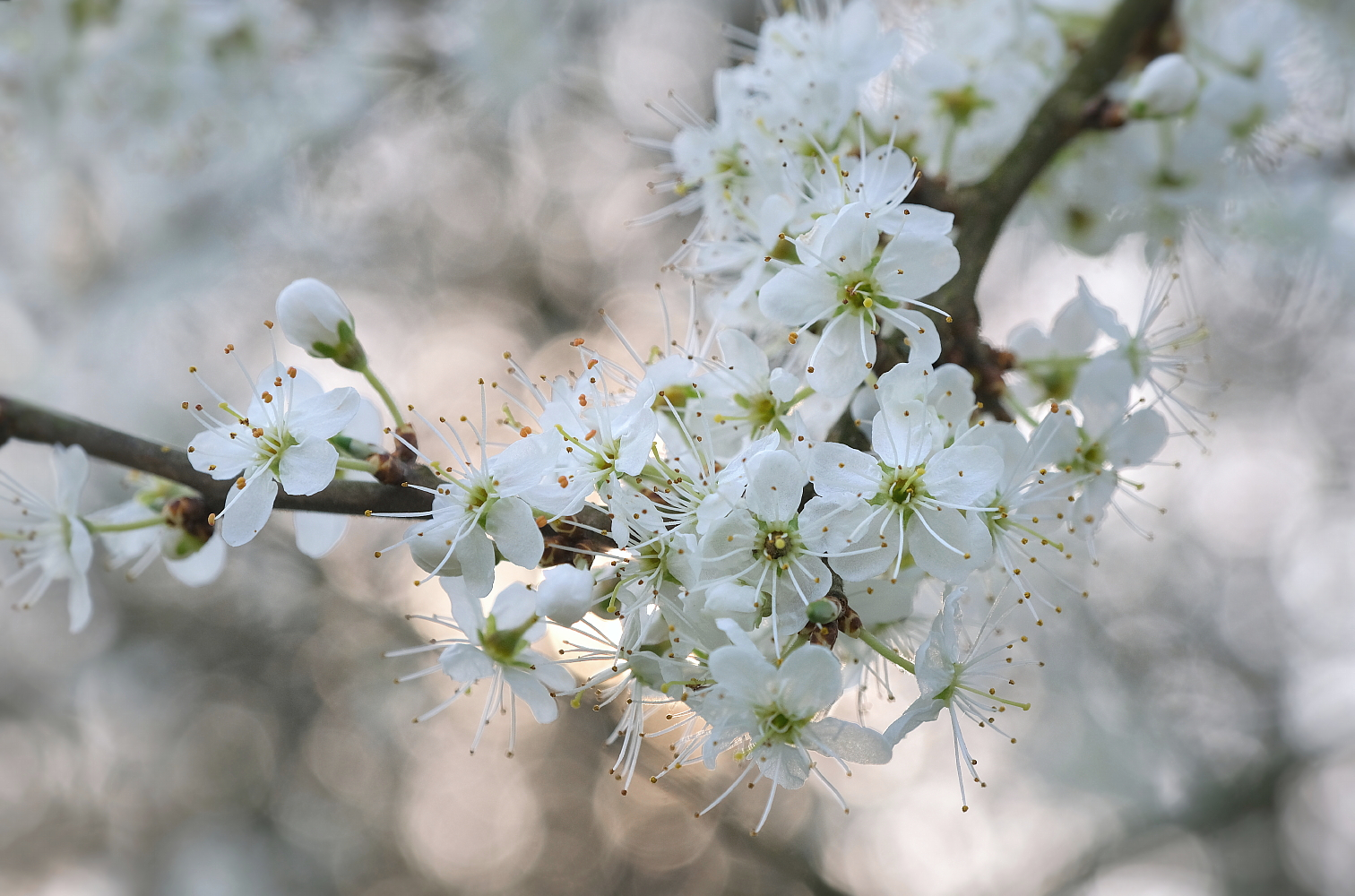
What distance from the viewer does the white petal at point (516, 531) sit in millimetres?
977

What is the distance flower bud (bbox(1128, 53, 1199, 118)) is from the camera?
149cm

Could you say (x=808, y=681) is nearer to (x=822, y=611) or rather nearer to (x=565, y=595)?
(x=822, y=611)

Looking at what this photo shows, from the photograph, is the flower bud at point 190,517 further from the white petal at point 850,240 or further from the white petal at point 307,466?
the white petal at point 850,240

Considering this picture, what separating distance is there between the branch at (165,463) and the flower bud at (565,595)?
0.66 feet

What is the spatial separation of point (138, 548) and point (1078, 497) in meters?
1.28

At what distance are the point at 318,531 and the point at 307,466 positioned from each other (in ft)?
0.69

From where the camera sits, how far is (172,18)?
2.58 meters

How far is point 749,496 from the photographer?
0.93 m

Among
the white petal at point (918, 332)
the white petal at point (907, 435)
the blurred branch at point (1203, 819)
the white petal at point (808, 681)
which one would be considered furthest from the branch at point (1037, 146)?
the blurred branch at point (1203, 819)

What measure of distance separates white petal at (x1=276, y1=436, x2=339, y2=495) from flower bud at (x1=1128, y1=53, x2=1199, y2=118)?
4.49 feet

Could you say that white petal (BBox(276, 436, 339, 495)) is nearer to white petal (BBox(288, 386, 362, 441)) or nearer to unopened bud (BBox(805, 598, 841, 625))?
white petal (BBox(288, 386, 362, 441))

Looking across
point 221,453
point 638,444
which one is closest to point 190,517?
point 221,453

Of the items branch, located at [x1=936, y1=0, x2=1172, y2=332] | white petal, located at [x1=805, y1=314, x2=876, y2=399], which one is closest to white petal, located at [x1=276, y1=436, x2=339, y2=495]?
white petal, located at [x1=805, y1=314, x2=876, y2=399]

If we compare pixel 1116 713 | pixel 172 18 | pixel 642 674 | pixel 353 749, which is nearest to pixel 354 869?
pixel 353 749
